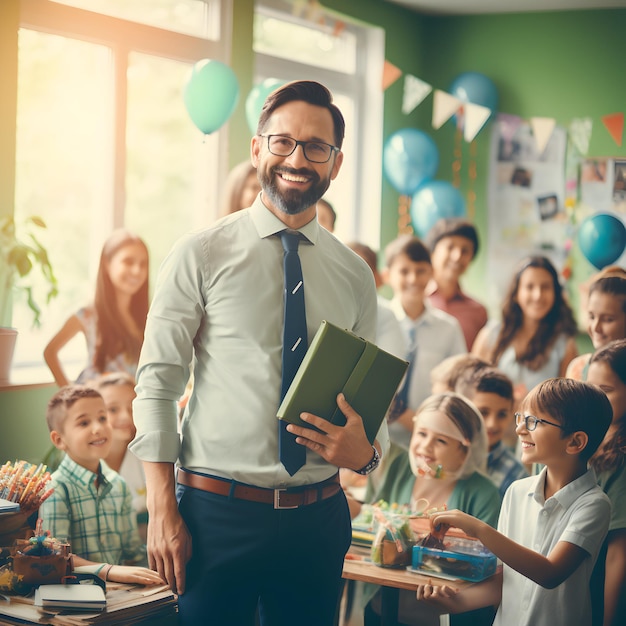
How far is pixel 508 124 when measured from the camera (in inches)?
234

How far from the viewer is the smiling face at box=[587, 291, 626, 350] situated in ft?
10.9

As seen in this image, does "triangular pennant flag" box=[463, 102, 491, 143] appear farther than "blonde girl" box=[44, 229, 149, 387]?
Yes

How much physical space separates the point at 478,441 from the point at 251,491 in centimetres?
133

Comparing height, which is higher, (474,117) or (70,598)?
(474,117)

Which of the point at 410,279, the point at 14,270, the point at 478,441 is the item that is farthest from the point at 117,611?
the point at 410,279

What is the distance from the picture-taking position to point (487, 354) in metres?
4.17

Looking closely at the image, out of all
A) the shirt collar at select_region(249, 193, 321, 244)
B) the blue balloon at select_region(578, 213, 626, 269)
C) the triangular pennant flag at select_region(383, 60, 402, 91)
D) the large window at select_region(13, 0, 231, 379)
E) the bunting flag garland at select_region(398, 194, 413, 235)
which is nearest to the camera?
the shirt collar at select_region(249, 193, 321, 244)

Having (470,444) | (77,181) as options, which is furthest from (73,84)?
(470,444)

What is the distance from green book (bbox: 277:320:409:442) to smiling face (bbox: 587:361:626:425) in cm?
120

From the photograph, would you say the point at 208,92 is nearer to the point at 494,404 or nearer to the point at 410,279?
the point at 410,279

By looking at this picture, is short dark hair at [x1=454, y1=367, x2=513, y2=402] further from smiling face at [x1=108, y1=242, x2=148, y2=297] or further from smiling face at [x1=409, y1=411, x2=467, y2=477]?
smiling face at [x1=108, y1=242, x2=148, y2=297]

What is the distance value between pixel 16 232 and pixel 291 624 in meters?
2.45

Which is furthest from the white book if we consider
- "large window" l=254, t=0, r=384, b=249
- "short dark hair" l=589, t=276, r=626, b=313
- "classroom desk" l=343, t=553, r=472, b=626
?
"large window" l=254, t=0, r=384, b=249

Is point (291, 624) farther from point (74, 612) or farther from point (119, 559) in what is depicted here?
point (119, 559)
